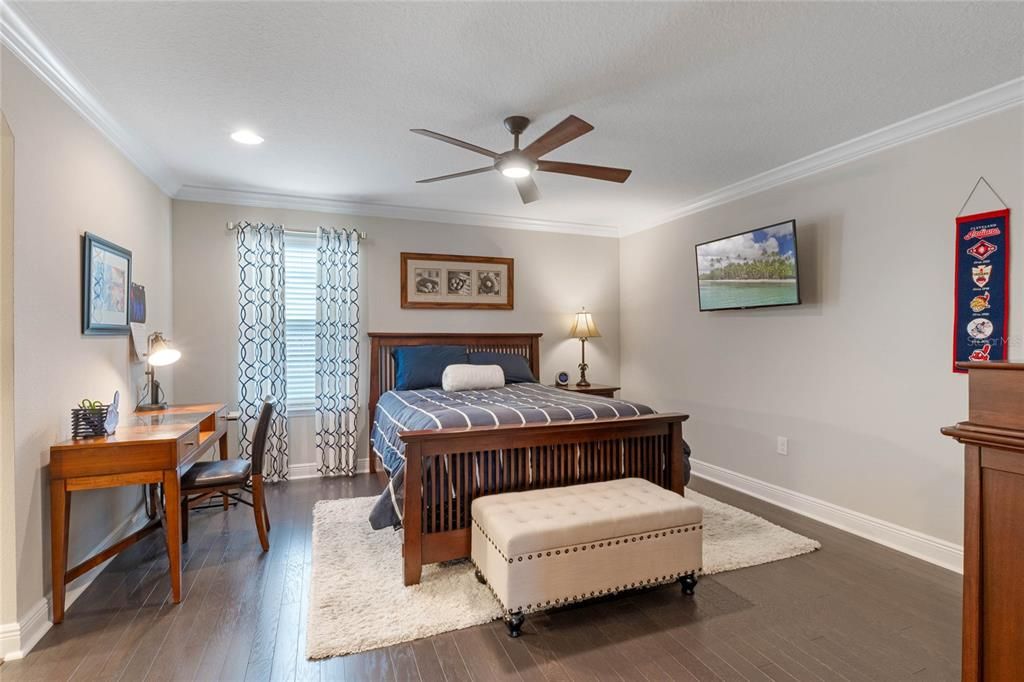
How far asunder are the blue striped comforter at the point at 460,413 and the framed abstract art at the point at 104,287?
68.5 inches

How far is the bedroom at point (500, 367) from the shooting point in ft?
6.61

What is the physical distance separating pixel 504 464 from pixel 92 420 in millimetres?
2030

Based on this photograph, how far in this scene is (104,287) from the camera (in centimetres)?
283

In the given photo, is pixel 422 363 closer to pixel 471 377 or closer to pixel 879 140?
pixel 471 377

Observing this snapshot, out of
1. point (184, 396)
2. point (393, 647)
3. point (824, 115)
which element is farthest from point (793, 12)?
point (184, 396)

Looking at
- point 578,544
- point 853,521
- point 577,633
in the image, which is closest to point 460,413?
point 578,544

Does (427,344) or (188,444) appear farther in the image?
(427,344)

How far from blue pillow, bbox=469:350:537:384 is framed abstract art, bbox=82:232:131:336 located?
8.72 ft

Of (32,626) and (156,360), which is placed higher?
(156,360)

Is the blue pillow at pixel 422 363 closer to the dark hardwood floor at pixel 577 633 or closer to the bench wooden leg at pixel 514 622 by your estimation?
the dark hardwood floor at pixel 577 633

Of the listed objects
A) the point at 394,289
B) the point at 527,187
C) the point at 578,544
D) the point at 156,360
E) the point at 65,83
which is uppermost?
the point at 65,83

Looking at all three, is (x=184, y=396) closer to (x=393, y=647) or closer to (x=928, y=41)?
(x=393, y=647)

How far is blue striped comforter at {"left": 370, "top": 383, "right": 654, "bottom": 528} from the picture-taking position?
106 inches

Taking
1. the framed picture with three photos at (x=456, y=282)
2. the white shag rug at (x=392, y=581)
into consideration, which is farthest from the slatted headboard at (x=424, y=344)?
the white shag rug at (x=392, y=581)
